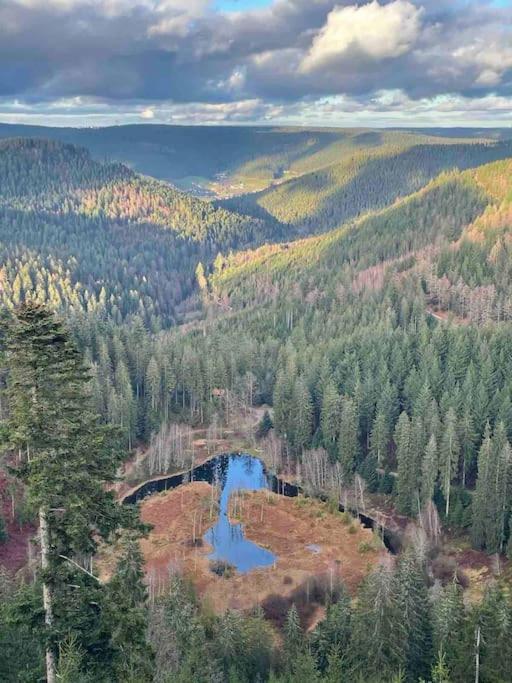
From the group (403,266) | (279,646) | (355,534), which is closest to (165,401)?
(355,534)

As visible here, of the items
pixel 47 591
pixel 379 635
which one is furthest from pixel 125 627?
pixel 379 635

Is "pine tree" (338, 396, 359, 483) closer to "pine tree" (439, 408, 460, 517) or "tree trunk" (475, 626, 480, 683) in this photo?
"pine tree" (439, 408, 460, 517)

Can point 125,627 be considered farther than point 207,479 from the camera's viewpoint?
No

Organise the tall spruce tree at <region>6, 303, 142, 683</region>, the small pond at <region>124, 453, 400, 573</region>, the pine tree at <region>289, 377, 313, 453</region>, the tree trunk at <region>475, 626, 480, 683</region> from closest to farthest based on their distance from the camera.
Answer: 1. the tall spruce tree at <region>6, 303, 142, 683</region>
2. the tree trunk at <region>475, 626, 480, 683</region>
3. the small pond at <region>124, 453, 400, 573</region>
4. the pine tree at <region>289, 377, 313, 453</region>

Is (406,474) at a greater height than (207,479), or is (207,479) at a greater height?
(406,474)

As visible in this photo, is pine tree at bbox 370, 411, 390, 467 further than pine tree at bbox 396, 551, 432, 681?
Yes

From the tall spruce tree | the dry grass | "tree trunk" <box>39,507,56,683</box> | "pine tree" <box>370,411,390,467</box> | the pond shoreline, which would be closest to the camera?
the tall spruce tree

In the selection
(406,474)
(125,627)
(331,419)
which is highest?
(125,627)

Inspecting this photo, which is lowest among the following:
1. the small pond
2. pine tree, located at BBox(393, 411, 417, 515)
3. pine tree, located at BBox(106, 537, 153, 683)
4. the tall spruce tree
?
the small pond

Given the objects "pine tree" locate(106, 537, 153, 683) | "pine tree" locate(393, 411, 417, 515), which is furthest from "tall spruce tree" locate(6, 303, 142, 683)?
"pine tree" locate(393, 411, 417, 515)

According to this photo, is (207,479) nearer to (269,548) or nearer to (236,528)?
(236,528)
